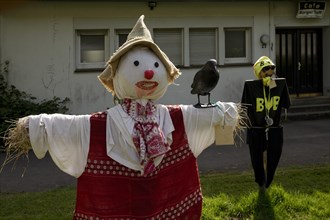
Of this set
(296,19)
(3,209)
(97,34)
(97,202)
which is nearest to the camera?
(97,202)

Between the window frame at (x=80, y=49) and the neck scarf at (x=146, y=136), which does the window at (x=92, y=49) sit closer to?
the window frame at (x=80, y=49)

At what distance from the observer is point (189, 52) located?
1398 cm

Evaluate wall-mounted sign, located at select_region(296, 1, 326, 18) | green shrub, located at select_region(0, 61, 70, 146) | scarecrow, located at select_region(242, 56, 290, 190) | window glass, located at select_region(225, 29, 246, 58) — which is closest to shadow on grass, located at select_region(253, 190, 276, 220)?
scarecrow, located at select_region(242, 56, 290, 190)

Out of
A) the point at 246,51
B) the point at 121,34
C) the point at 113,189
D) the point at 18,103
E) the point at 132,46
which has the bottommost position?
the point at 113,189

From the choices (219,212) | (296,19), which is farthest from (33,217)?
(296,19)

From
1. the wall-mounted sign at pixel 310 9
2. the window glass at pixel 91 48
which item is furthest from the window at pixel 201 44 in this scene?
the wall-mounted sign at pixel 310 9

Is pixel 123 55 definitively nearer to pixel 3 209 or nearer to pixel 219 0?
pixel 3 209

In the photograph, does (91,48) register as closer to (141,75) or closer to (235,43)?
(235,43)

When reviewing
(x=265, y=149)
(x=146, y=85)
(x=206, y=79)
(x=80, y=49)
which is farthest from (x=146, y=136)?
(x=80, y=49)

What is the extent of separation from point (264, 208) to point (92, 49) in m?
8.26

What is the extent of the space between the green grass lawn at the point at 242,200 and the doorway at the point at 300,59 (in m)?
8.53

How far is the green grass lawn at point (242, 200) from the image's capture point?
598cm

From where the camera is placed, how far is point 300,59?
1612cm

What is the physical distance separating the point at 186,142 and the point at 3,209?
3.30 metres
